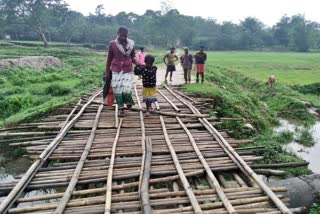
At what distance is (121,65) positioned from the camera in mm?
7789

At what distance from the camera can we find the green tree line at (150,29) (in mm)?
55375

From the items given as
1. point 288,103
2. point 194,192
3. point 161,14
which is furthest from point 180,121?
point 161,14

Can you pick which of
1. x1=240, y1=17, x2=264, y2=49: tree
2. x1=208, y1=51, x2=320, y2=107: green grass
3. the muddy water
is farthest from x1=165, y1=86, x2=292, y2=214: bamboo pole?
x1=240, y1=17, x2=264, y2=49: tree

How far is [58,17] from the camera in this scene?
60344mm

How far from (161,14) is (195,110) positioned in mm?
69729

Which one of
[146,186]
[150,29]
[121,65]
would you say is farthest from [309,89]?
[150,29]

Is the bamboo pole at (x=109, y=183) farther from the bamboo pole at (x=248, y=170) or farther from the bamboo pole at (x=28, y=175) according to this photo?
the bamboo pole at (x=248, y=170)

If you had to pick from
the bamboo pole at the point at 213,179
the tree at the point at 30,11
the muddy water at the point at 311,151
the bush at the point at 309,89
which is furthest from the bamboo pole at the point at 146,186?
the tree at the point at 30,11

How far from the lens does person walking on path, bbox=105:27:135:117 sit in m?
7.61

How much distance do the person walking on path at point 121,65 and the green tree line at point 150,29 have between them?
45.5 m

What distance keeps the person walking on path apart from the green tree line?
149 ft

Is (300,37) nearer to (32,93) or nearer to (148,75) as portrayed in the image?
(32,93)

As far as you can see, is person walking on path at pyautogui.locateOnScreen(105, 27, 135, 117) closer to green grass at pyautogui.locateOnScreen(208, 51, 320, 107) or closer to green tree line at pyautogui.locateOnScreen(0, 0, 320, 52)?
green grass at pyautogui.locateOnScreen(208, 51, 320, 107)

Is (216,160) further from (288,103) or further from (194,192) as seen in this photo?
(288,103)
